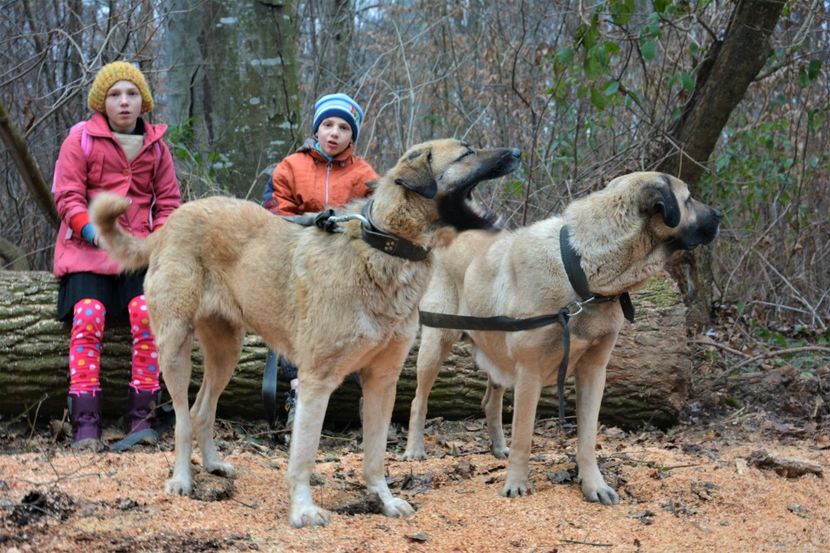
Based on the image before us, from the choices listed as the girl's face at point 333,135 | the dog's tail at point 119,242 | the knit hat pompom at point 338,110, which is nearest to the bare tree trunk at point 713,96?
the knit hat pompom at point 338,110

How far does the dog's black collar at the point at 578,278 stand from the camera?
432 centimetres

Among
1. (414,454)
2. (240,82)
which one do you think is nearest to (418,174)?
(414,454)

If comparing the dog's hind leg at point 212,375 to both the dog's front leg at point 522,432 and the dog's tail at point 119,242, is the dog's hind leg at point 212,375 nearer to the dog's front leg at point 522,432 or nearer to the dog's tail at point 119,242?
the dog's tail at point 119,242

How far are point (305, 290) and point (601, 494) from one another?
5.97ft

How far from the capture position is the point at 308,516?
12.3 ft

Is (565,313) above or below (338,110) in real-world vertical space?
below

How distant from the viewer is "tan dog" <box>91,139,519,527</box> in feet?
12.6

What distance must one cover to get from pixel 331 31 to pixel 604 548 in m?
7.48

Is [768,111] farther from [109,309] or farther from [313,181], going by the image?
[109,309]

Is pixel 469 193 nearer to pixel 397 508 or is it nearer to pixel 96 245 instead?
pixel 397 508

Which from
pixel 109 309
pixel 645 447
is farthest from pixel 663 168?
pixel 109 309

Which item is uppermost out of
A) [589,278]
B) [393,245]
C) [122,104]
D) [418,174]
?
[122,104]

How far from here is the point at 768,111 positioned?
9.09 metres

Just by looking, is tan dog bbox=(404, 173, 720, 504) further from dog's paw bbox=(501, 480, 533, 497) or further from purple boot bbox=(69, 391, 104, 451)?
purple boot bbox=(69, 391, 104, 451)
